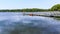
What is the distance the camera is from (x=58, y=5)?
106m

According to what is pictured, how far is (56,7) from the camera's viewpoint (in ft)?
339

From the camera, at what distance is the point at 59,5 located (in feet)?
347

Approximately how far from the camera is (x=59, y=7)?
10225cm

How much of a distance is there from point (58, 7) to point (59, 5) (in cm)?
383

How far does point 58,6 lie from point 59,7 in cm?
150

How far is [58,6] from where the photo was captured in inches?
4070

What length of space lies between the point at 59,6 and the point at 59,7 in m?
1.43

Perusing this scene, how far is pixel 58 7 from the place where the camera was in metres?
103

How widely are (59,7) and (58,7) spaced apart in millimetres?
778

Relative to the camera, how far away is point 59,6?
103375 millimetres

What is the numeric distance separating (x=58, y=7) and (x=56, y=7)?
1537 millimetres

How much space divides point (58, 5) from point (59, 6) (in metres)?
2.52
